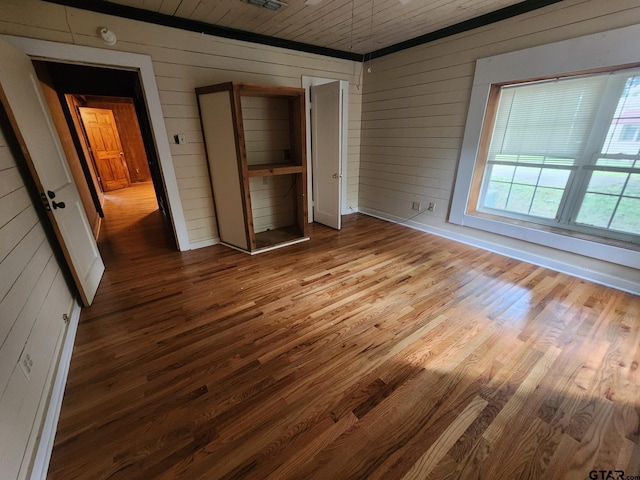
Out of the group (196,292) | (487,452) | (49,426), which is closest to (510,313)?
(487,452)

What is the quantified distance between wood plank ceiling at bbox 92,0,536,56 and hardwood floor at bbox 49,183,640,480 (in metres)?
2.59

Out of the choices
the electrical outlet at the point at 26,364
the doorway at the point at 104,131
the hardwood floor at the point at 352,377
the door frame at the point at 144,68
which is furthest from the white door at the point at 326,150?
the electrical outlet at the point at 26,364

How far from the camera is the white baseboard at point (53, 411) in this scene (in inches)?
44.8

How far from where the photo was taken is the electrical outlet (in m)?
1.28

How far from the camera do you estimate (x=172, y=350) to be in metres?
1.81

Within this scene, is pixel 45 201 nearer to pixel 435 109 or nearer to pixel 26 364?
pixel 26 364

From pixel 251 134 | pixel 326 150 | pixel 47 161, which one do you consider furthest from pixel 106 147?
pixel 326 150

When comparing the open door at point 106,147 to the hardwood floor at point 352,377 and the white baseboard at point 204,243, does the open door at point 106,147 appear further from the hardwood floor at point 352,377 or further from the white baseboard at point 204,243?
the hardwood floor at point 352,377

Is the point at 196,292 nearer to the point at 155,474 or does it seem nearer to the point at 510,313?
the point at 155,474

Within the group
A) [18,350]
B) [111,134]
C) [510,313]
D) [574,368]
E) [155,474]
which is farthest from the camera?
[111,134]

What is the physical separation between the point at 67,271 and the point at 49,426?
137 cm

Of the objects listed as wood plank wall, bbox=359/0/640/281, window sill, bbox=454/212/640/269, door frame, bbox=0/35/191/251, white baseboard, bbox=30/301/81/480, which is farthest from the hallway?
window sill, bbox=454/212/640/269

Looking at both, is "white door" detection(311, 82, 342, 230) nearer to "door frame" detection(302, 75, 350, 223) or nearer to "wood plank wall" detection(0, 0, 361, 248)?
"door frame" detection(302, 75, 350, 223)

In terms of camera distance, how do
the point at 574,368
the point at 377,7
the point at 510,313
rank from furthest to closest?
1. the point at 377,7
2. the point at 510,313
3. the point at 574,368
